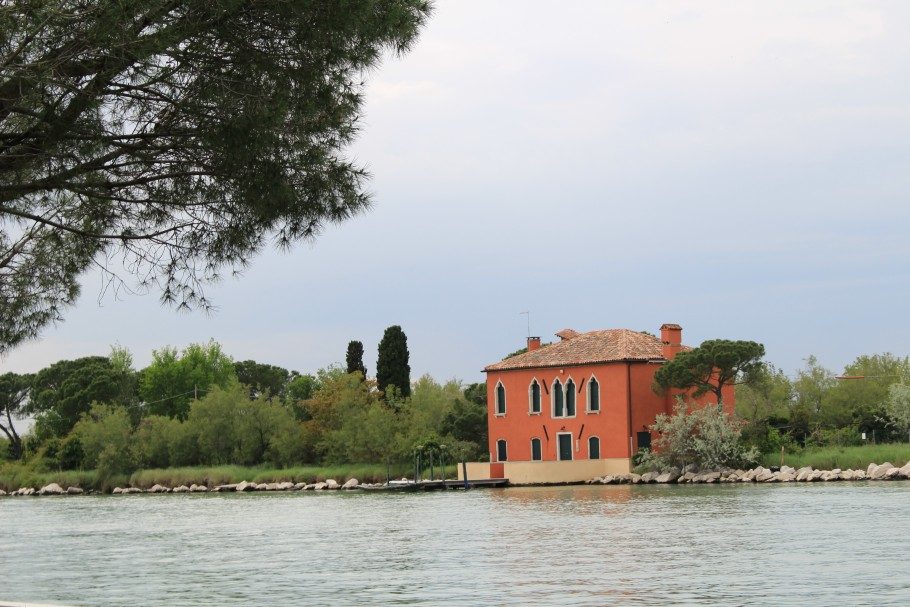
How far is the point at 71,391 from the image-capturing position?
66.4m

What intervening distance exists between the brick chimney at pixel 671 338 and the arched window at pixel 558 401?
3.93 m

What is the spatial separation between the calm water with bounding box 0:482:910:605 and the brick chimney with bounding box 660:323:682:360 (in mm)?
10666

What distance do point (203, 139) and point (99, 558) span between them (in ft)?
39.8

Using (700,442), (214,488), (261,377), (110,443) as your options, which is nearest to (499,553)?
(700,442)

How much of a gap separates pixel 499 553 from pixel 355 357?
3828 cm

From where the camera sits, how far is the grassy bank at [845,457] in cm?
3856

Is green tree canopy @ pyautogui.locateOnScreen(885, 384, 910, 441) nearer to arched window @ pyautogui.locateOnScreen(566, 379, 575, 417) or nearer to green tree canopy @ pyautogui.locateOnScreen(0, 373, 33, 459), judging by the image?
arched window @ pyautogui.locateOnScreen(566, 379, 575, 417)

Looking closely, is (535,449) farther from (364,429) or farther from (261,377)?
(261,377)

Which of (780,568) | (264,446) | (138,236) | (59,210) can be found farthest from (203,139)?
(264,446)

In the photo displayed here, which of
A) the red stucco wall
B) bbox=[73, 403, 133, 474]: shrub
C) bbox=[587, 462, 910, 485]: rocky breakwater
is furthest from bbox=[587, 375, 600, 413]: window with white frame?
bbox=[73, 403, 133, 474]: shrub

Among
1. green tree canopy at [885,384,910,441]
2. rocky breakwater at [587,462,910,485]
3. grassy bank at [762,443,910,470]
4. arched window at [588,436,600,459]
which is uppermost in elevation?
green tree canopy at [885,384,910,441]

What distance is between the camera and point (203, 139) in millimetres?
9898

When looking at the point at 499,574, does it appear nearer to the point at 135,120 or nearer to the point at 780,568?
the point at 780,568

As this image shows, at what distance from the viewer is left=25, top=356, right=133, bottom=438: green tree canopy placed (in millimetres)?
65312
